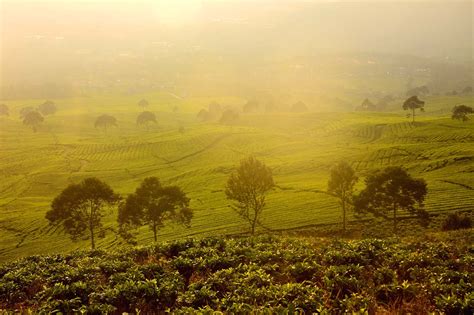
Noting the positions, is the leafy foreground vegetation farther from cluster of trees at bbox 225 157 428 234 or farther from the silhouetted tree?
the silhouetted tree

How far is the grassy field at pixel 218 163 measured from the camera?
70.8m

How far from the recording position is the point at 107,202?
58531 millimetres

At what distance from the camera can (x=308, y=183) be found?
3812 inches

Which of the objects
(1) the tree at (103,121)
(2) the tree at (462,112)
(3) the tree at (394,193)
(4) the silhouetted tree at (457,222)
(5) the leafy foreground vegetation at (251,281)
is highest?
(1) the tree at (103,121)

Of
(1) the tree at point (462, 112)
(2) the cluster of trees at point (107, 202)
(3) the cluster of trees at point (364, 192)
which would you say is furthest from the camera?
(1) the tree at point (462, 112)

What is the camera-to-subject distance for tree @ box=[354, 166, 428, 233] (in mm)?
59750

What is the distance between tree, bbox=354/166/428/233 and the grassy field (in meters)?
6.18

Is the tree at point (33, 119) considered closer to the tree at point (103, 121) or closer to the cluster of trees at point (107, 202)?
the tree at point (103, 121)

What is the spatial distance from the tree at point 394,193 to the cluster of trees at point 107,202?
2829 centimetres

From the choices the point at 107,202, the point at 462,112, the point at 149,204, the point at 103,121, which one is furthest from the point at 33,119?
the point at 462,112

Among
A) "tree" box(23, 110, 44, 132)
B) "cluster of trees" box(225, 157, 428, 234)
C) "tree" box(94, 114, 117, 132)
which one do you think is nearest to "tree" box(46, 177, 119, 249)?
"cluster of trees" box(225, 157, 428, 234)

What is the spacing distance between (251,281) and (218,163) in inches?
4395

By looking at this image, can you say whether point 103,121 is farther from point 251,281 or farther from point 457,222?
point 251,281

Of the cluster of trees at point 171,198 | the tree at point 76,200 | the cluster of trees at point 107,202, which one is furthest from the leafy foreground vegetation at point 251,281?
the cluster of trees at point 171,198
